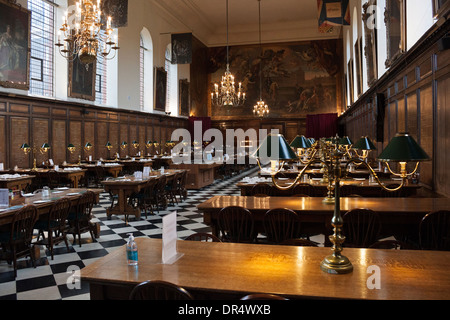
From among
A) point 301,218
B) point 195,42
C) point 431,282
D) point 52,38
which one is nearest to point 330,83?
point 195,42

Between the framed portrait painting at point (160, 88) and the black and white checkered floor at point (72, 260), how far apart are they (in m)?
10.7

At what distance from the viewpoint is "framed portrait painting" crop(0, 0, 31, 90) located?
10.0 meters

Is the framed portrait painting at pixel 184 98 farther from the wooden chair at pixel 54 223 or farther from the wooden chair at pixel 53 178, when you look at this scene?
the wooden chair at pixel 54 223

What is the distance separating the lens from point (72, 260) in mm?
4918

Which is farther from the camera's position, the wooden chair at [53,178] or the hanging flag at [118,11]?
the hanging flag at [118,11]

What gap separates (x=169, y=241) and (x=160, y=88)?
17329 mm

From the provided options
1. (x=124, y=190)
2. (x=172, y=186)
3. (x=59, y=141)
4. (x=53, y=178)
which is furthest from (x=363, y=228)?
(x=59, y=141)

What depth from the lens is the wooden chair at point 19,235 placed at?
14.2ft

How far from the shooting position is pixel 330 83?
22.9 meters

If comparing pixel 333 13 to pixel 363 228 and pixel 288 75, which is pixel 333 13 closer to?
pixel 363 228

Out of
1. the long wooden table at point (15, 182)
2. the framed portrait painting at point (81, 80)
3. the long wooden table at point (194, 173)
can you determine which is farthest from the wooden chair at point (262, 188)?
the framed portrait painting at point (81, 80)

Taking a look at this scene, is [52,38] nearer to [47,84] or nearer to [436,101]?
[47,84]

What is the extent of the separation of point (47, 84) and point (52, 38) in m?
1.64

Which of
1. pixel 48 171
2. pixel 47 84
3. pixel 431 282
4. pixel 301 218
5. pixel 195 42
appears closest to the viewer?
pixel 431 282
